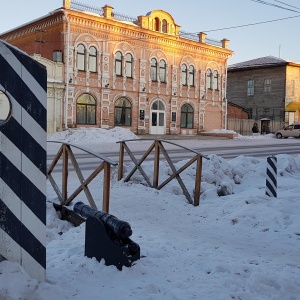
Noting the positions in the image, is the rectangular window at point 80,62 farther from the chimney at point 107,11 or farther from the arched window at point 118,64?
the chimney at point 107,11

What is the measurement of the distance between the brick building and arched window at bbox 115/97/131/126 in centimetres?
1938

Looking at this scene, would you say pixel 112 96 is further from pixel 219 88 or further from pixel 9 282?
pixel 9 282

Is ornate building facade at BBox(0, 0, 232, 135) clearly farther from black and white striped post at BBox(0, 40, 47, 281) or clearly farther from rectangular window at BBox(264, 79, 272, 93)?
black and white striped post at BBox(0, 40, 47, 281)

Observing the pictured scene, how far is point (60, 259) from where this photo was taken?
12.6 feet

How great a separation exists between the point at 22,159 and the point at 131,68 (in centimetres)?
2936

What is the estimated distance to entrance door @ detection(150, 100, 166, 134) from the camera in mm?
33000

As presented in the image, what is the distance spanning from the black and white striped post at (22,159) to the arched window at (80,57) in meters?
26.4

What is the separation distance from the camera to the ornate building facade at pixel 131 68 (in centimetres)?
2786

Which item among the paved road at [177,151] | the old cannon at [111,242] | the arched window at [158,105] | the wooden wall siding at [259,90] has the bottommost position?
the paved road at [177,151]

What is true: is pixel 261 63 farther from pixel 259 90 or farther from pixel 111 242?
pixel 111 242

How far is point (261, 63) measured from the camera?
46.7 metres

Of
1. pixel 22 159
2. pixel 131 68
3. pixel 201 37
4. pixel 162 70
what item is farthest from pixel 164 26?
pixel 22 159

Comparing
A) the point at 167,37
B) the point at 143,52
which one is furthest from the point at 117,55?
the point at 167,37

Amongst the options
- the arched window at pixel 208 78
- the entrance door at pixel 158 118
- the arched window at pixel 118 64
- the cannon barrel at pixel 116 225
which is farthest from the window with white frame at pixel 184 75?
the cannon barrel at pixel 116 225
